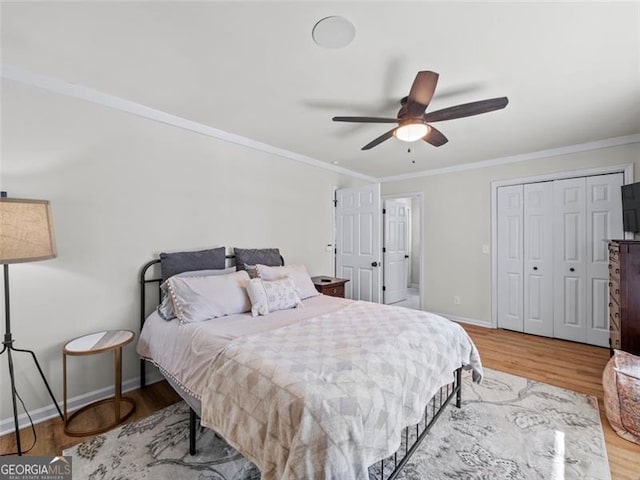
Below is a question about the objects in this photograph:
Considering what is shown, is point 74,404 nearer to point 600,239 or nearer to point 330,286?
point 330,286

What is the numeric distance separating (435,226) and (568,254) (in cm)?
176

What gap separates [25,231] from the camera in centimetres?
169

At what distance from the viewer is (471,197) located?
4.51 meters

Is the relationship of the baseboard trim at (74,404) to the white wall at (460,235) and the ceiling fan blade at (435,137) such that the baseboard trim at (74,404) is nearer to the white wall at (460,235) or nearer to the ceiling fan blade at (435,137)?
the ceiling fan blade at (435,137)

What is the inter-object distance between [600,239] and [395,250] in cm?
286

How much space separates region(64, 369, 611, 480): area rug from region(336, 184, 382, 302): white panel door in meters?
2.15

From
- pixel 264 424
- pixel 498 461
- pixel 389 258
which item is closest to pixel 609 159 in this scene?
pixel 389 258

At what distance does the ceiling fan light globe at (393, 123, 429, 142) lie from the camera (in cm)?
231

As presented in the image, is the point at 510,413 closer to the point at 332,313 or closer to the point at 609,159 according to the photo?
the point at 332,313

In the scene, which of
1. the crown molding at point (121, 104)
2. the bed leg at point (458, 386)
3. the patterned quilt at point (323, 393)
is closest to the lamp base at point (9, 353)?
the patterned quilt at point (323, 393)

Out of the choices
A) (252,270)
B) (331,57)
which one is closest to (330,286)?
(252,270)

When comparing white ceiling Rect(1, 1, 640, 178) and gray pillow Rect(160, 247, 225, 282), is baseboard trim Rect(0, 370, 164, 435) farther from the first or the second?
white ceiling Rect(1, 1, 640, 178)

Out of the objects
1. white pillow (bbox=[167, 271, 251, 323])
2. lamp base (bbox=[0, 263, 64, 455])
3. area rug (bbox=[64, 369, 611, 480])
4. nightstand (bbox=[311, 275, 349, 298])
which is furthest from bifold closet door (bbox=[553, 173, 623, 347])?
→ lamp base (bbox=[0, 263, 64, 455])

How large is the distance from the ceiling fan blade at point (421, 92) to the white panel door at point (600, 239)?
9.86ft
